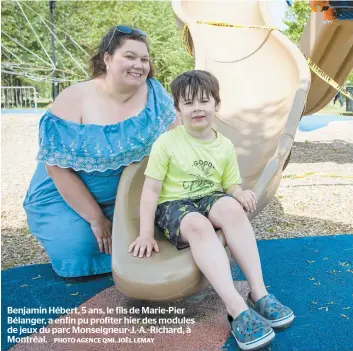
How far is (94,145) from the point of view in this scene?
7.66 feet

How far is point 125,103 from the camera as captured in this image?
2479 mm

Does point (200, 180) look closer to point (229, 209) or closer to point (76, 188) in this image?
point (229, 209)

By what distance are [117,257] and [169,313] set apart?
0.34 m

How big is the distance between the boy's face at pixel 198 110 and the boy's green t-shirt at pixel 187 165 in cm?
10

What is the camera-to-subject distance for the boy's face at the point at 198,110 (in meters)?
1.90

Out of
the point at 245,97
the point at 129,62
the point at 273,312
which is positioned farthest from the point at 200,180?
the point at 245,97

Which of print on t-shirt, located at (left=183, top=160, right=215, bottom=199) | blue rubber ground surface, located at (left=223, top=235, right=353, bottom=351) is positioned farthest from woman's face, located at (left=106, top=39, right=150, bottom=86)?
blue rubber ground surface, located at (left=223, top=235, right=353, bottom=351)

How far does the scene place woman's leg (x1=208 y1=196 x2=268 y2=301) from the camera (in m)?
1.80

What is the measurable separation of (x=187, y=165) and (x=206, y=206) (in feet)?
0.62

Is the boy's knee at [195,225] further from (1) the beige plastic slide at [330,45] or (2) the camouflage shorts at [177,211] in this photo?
(1) the beige plastic slide at [330,45]

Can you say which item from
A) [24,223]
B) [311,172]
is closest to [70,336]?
[24,223]

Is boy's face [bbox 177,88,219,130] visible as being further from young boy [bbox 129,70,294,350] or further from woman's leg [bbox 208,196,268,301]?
woman's leg [bbox 208,196,268,301]

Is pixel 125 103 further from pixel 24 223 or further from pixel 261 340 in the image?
pixel 24 223

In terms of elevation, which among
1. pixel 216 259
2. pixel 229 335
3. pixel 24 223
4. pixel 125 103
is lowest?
pixel 24 223
